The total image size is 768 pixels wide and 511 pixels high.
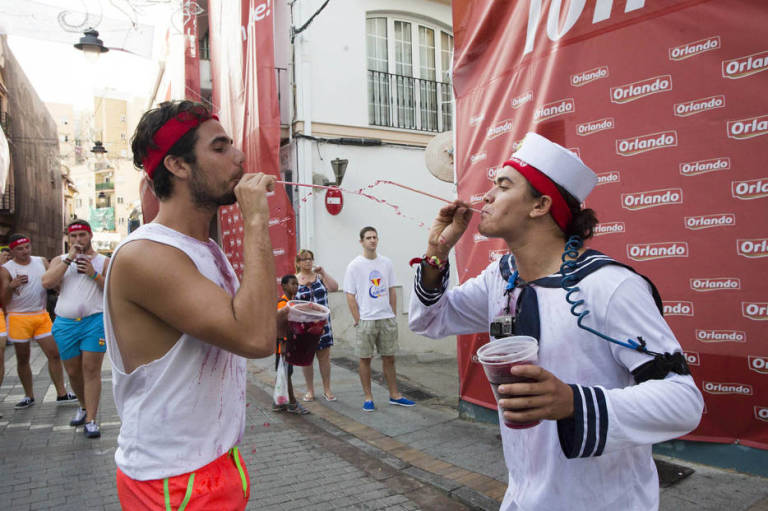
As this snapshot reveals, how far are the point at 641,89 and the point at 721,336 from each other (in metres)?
2.00

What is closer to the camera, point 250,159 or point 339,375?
point 339,375

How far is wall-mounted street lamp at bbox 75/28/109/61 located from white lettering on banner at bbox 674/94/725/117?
9243 mm

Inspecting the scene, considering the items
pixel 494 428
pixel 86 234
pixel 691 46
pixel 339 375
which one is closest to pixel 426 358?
pixel 339 375

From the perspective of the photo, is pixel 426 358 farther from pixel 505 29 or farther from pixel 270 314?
pixel 270 314

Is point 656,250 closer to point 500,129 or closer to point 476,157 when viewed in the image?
point 500,129

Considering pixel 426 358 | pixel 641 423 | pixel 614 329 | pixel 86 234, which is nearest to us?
pixel 641 423

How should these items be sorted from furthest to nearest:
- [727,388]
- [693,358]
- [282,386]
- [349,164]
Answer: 1. [349,164]
2. [282,386]
3. [693,358]
4. [727,388]

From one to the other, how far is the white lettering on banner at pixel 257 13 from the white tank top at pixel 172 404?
980 cm

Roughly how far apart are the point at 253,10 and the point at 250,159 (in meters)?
3.04

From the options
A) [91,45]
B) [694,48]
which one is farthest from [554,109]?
[91,45]

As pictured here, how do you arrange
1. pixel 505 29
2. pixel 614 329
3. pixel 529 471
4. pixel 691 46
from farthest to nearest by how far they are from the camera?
1. pixel 505 29
2. pixel 691 46
3. pixel 529 471
4. pixel 614 329

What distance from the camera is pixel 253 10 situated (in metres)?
10.5

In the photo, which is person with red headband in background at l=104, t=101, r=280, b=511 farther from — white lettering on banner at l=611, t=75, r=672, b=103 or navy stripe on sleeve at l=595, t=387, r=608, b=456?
white lettering on banner at l=611, t=75, r=672, b=103

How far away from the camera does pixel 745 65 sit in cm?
353
